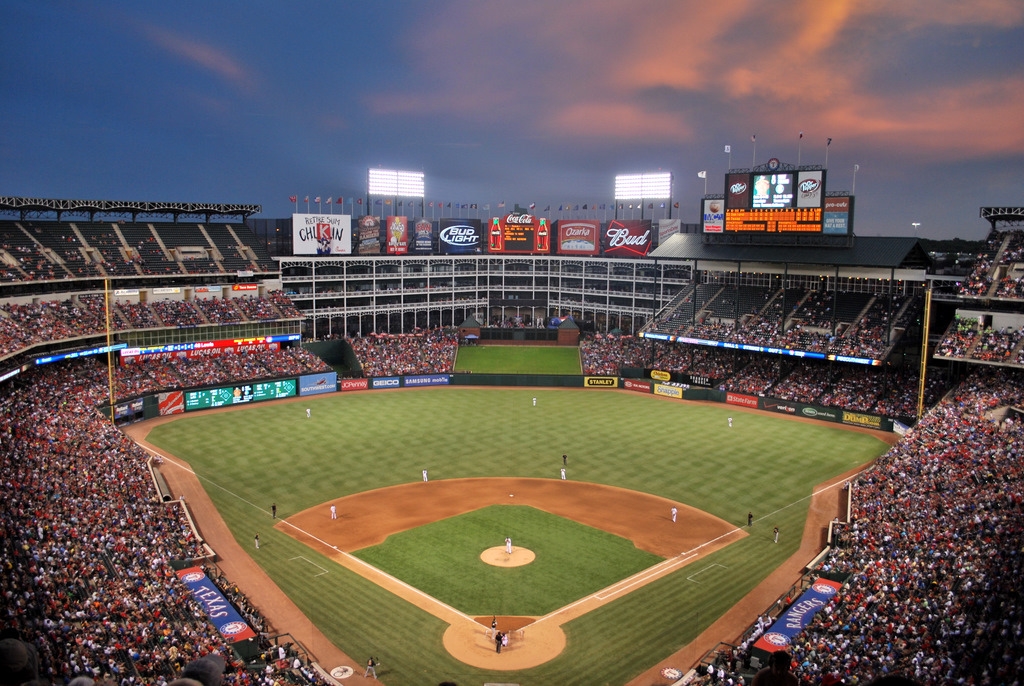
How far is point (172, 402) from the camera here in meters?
55.8

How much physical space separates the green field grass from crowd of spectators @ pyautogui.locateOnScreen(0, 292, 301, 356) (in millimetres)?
9920

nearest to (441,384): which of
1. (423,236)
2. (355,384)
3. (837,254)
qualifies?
(355,384)

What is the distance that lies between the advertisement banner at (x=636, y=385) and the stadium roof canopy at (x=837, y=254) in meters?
11.7

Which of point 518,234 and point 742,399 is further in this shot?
point 518,234

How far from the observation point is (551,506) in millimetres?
38844

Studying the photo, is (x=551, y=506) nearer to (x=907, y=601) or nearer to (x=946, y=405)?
(x=907, y=601)

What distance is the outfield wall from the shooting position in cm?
5409

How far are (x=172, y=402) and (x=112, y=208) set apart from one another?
21989 millimetres

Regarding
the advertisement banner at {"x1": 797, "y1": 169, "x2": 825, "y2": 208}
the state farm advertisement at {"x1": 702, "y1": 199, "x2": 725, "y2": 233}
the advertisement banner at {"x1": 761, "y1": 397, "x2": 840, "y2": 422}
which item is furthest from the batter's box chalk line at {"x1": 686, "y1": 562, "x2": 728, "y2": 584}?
the state farm advertisement at {"x1": 702, "y1": 199, "x2": 725, "y2": 233}

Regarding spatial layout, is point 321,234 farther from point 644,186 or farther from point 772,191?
point 772,191

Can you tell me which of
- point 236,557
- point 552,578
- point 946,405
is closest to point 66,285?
point 236,557

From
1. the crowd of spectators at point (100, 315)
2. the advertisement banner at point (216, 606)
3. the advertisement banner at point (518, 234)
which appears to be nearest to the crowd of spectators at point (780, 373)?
the advertisement banner at point (518, 234)

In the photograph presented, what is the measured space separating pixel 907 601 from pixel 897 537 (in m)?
6.23

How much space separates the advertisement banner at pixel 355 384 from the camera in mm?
65812
